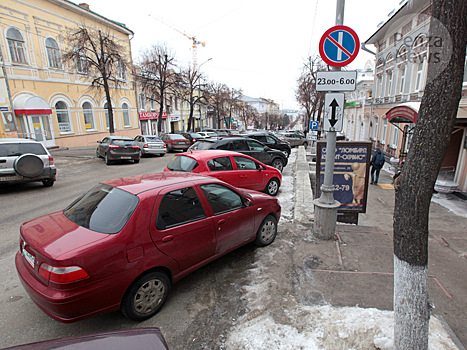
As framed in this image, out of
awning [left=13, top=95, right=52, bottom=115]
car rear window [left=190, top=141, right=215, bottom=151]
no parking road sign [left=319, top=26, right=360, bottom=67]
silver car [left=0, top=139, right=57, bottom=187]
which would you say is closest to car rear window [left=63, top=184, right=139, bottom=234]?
no parking road sign [left=319, top=26, right=360, bottom=67]

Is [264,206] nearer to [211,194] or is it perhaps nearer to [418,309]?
[211,194]

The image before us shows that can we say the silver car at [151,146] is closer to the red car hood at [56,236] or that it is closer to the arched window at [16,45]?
the arched window at [16,45]

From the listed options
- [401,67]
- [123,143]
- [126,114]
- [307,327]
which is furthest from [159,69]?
[307,327]

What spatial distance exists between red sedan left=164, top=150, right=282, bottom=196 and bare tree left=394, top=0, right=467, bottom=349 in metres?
4.87

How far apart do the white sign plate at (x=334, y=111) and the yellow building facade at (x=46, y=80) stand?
19976 millimetres

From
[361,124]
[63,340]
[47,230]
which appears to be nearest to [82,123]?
[47,230]

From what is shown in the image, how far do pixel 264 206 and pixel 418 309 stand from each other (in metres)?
2.63

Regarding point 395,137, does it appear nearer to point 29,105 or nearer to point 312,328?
point 312,328

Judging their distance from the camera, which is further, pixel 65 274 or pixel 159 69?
pixel 159 69

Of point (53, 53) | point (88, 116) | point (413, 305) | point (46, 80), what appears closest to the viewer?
point (413, 305)

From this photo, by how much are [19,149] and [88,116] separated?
17.2 m

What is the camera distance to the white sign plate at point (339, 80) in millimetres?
4474

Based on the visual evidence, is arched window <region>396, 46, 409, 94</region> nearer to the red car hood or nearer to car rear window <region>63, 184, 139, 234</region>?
car rear window <region>63, 184, 139, 234</region>

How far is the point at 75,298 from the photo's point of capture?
241cm
